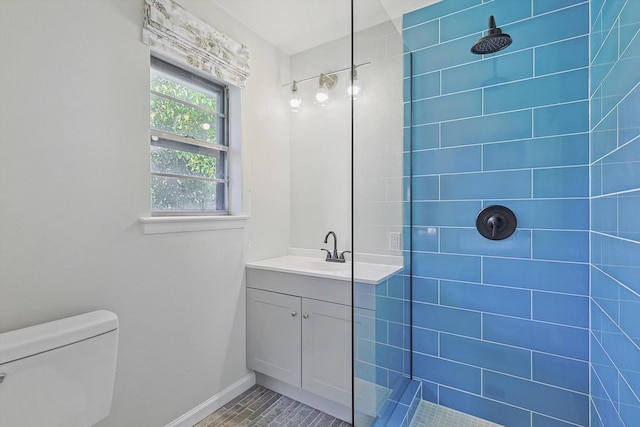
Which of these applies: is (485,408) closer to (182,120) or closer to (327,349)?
(327,349)

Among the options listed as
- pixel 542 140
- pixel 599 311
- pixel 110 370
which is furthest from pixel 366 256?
pixel 110 370

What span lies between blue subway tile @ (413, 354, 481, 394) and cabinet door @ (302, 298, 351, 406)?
1.49 feet

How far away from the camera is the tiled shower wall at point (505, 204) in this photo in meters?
1.35

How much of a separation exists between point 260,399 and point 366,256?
1.28 m

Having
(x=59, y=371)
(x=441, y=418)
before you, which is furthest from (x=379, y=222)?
(x=59, y=371)

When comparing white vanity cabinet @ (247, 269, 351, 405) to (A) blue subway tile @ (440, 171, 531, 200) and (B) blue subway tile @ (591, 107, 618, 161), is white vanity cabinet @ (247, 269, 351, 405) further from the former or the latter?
(B) blue subway tile @ (591, 107, 618, 161)

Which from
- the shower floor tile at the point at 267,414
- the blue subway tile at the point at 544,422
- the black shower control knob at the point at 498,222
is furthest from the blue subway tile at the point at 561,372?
the shower floor tile at the point at 267,414

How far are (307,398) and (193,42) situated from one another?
2.21 metres

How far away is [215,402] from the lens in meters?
1.75

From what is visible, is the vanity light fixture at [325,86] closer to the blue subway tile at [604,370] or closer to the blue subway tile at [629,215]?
the blue subway tile at [629,215]

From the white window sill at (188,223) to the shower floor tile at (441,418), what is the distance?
1.52 meters

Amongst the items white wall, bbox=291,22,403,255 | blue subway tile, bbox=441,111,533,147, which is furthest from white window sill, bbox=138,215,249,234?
blue subway tile, bbox=441,111,533,147

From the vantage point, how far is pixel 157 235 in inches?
58.4

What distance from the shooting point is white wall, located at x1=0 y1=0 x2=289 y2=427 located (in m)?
1.05
